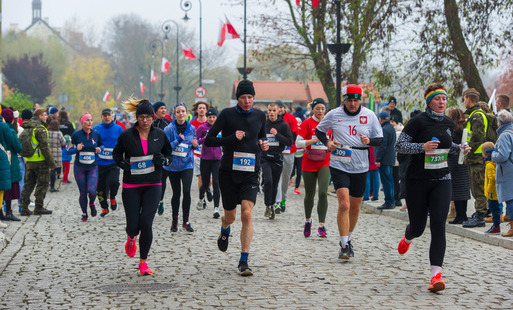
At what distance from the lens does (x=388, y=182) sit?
49.9 ft

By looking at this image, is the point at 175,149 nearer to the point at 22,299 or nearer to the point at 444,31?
the point at 22,299

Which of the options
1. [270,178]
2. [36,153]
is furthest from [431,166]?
[36,153]

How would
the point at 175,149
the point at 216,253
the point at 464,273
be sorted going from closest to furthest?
the point at 464,273
the point at 216,253
the point at 175,149

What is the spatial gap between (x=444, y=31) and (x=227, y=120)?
13.4 metres

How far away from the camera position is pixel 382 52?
69.8 ft

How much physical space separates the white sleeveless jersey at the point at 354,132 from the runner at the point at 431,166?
1.32 m

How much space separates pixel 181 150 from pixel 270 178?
2.21 m

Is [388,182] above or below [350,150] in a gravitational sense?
below

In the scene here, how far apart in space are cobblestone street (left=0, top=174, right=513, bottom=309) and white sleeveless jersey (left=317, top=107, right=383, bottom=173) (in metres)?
1.07

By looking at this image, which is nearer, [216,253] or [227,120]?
[227,120]

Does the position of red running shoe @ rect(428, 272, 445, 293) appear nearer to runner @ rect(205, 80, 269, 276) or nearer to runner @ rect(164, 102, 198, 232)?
runner @ rect(205, 80, 269, 276)

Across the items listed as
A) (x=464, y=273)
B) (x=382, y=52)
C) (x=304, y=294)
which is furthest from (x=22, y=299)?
(x=382, y=52)

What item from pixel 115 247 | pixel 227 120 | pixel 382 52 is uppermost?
pixel 382 52

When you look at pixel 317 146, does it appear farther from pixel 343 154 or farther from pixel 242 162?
pixel 242 162
